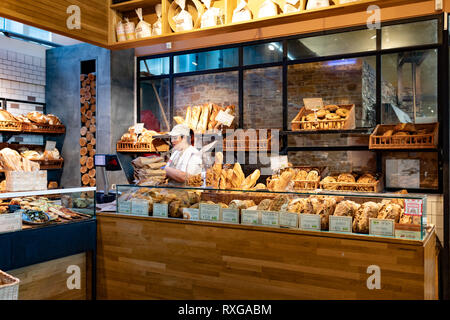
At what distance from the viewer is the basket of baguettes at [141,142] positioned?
5219 millimetres

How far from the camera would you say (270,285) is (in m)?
2.46

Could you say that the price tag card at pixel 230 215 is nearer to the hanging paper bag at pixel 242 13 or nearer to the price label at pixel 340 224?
the price label at pixel 340 224

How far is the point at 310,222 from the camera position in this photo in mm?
2348

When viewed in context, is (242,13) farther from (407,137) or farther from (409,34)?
(409,34)

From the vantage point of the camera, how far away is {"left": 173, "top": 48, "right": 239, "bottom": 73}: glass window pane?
5.22 meters

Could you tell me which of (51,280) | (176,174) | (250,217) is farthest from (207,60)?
(51,280)

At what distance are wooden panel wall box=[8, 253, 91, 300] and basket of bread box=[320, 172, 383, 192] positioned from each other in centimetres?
235

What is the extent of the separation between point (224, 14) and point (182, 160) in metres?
1.67

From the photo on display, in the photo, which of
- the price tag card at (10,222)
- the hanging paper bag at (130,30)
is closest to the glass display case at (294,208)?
the price tag card at (10,222)

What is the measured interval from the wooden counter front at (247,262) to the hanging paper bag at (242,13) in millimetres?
1651

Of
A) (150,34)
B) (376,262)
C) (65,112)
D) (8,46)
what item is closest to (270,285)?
(376,262)

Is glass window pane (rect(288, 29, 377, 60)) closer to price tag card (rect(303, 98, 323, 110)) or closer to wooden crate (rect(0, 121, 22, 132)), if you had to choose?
price tag card (rect(303, 98, 323, 110))
